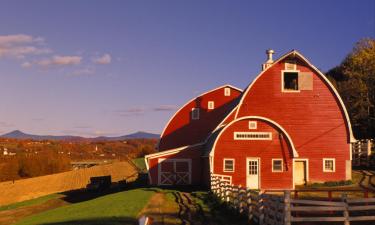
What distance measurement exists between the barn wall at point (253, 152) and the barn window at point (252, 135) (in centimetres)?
22

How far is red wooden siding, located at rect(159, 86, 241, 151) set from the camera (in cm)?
5278

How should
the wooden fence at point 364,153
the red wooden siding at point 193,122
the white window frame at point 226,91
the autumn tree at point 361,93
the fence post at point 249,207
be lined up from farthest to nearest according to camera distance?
the autumn tree at point 361,93
the white window frame at point 226,91
the red wooden siding at point 193,122
the wooden fence at point 364,153
the fence post at point 249,207

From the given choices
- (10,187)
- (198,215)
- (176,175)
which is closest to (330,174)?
(176,175)

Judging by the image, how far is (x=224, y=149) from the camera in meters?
39.4

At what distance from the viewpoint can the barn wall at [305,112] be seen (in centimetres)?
4150

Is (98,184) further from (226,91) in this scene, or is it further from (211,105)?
(226,91)

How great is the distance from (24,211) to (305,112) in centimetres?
2304

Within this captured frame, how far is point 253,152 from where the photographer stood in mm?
39406

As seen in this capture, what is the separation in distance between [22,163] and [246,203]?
3451 inches

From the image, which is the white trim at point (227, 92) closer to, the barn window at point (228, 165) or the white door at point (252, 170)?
the barn window at point (228, 165)

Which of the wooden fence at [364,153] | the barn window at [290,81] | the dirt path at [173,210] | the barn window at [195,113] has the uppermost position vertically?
the barn window at [290,81]

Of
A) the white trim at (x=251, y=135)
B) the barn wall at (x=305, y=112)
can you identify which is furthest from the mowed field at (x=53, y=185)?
the barn wall at (x=305, y=112)

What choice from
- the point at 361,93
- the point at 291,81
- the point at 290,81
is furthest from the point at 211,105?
the point at 361,93

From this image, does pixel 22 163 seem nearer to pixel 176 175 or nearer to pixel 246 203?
pixel 176 175
